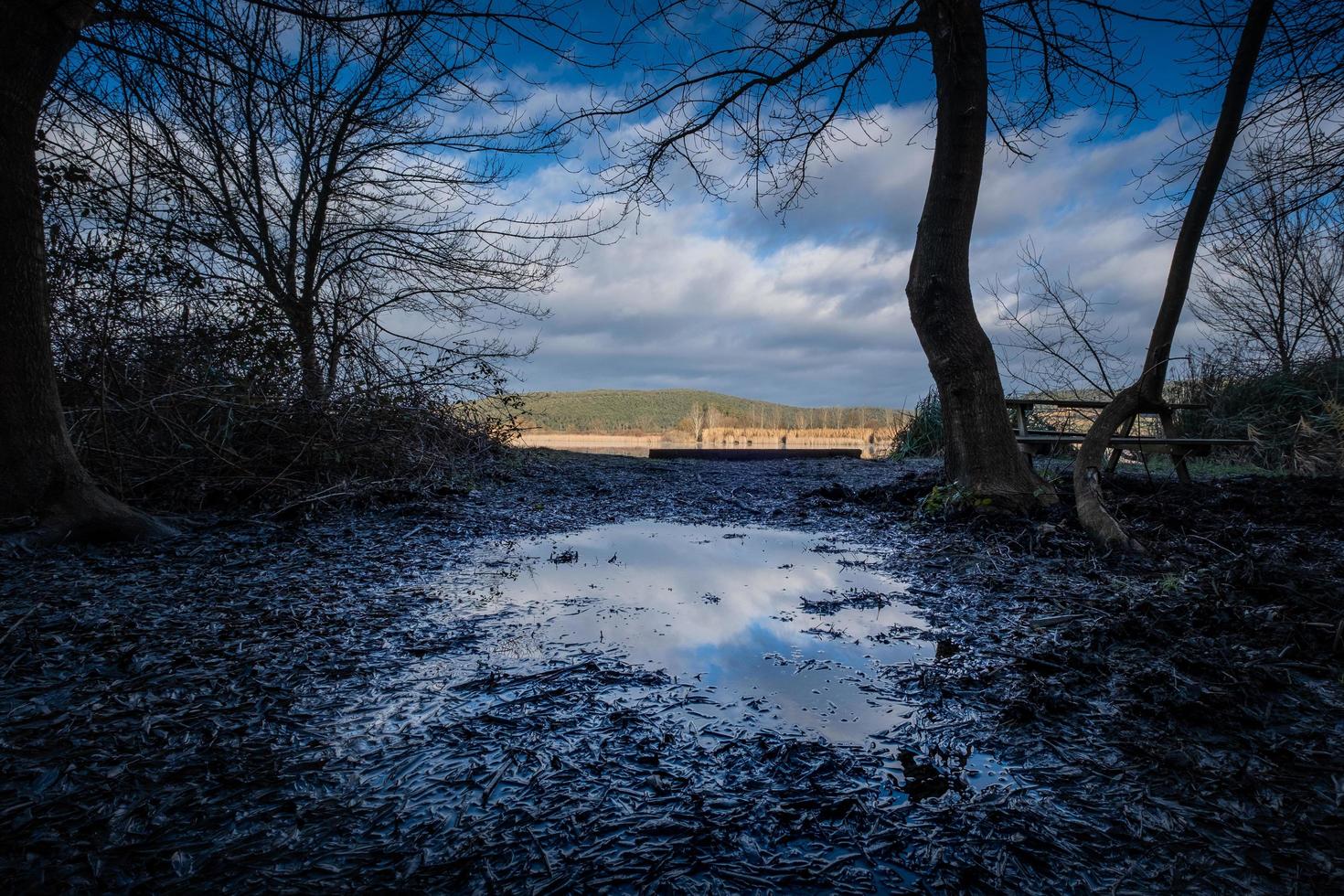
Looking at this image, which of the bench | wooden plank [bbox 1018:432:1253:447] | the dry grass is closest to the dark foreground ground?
wooden plank [bbox 1018:432:1253:447]

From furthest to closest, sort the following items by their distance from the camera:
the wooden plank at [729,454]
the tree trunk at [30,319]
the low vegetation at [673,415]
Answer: the low vegetation at [673,415], the wooden plank at [729,454], the tree trunk at [30,319]

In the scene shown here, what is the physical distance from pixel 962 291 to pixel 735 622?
3.82 m

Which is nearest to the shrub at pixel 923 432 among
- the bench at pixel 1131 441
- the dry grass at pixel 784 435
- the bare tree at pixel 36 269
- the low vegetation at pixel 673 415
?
the low vegetation at pixel 673 415

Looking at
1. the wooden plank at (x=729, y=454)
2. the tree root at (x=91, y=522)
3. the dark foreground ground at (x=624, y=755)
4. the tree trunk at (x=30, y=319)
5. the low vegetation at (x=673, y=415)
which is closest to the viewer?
the dark foreground ground at (x=624, y=755)

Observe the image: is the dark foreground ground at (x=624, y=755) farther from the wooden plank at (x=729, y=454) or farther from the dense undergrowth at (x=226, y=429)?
the wooden plank at (x=729, y=454)

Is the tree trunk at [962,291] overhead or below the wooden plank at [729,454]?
overhead

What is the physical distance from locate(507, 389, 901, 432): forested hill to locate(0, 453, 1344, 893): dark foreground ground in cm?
984

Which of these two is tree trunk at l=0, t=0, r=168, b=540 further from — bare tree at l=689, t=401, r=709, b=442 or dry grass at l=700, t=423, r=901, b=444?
dry grass at l=700, t=423, r=901, b=444

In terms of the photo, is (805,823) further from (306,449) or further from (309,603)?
(306,449)

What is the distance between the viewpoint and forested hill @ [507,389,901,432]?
25016mm

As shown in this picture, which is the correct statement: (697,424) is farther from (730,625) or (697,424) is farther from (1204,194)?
(730,625)

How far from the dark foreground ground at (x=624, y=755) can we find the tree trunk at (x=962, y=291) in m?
2.12

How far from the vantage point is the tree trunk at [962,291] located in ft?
16.5

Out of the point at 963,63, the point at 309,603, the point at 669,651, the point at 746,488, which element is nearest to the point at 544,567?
the point at 309,603
